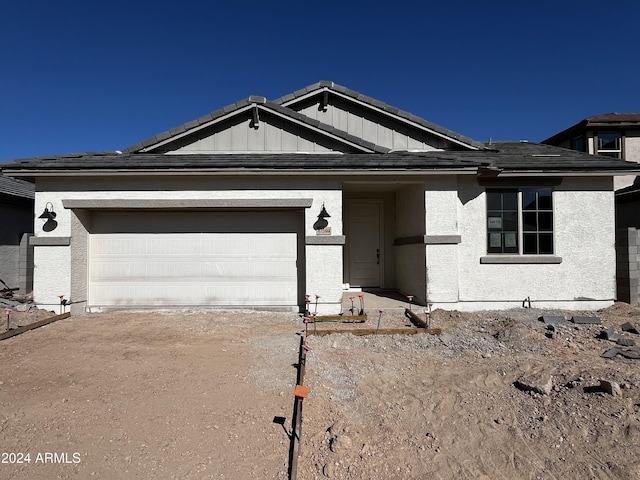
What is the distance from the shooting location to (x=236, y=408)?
12.2ft

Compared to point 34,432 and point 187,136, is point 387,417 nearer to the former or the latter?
point 34,432

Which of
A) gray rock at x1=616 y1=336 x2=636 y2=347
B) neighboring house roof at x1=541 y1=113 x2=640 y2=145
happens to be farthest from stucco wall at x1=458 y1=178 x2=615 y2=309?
neighboring house roof at x1=541 y1=113 x2=640 y2=145

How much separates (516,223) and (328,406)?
21.9 ft

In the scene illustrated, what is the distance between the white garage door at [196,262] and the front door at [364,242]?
2.81m

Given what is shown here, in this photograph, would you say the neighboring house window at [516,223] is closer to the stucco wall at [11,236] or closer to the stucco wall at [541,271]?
the stucco wall at [541,271]

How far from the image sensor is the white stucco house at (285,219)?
25.4 ft

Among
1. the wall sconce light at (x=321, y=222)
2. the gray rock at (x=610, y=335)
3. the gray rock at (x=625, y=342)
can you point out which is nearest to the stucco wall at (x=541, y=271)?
the gray rock at (x=610, y=335)

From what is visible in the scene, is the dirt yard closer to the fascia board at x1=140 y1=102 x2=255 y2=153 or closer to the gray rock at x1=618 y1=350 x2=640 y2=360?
the gray rock at x1=618 y1=350 x2=640 y2=360

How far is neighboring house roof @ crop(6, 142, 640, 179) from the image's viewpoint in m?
7.55

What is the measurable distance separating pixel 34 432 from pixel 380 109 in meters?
9.45

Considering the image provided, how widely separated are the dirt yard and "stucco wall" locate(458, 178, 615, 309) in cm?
205

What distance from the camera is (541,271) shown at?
823 centimetres

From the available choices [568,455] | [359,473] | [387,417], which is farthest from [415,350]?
[359,473]

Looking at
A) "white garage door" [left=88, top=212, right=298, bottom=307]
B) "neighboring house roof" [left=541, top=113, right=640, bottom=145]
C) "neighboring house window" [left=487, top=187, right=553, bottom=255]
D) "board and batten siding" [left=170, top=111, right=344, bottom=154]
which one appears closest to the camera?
"white garage door" [left=88, top=212, right=298, bottom=307]
